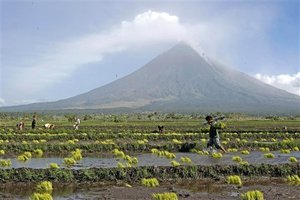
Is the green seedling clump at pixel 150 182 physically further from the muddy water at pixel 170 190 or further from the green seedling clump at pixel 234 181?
the green seedling clump at pixel 234 181

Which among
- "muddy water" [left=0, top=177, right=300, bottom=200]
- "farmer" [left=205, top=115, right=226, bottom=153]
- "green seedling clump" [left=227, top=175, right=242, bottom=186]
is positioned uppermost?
"farmer" [left=205, top=115, right=226, bottom=153]

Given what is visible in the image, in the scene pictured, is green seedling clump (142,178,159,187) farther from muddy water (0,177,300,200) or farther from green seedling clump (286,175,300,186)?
green seedling clump (286,175,300,186)

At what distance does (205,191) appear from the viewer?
523 inches

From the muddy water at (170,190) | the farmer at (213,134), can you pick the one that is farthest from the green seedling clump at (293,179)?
the farmer at (213,134)

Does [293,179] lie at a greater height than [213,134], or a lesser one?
lesser

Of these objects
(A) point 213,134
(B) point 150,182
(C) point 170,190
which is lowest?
(C) point 170,190

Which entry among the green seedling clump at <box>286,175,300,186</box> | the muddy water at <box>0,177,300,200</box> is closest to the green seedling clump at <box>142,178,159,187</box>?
the muddy water at <box>0,177,300,200</box>

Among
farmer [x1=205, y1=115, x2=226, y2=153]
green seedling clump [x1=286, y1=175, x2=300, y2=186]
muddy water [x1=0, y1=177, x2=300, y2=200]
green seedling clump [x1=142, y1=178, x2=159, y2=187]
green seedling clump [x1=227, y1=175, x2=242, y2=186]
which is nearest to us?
muddy water [x1=0, y1=177, x2=300, y2=200]

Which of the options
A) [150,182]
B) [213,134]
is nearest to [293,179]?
[150,182]

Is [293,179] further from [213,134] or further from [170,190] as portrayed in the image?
[213,134]

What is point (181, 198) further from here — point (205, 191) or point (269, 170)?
point (269, 170)

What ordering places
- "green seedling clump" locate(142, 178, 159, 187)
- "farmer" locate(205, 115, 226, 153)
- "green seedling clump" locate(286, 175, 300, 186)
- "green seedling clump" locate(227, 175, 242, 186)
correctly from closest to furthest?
"green seedling clump" locate(142, 178, 159, 187)
"green seedling clump" locate(227, 175, 242, 186)
"green seedling clump" locate(286, 175, 300, 186)
"farmer" locate(205, 115, 226, 153)

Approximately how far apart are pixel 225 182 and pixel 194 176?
127cm

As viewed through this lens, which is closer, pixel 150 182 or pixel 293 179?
pixel 150 182
